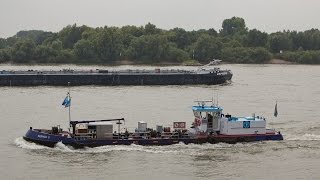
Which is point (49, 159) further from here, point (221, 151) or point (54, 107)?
point (54, 107)

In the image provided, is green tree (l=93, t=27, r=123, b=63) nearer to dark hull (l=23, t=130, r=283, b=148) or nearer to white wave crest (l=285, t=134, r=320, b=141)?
white wave crest (l=285, t=134, r=320, b=141)

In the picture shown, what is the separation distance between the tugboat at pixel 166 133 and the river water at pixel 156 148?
477mm

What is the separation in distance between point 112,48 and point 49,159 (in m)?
144

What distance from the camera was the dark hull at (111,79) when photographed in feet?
338

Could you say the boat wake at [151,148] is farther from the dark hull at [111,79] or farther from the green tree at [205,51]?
the green tree at [205,51]

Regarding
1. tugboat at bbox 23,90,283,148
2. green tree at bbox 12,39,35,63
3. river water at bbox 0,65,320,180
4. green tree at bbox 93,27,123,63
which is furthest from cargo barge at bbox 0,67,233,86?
green tree at bbox 93,27,123,63

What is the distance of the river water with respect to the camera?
40.6 metres

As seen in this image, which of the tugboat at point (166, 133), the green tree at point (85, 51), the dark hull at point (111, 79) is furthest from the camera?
the green tree at point (85, 51)

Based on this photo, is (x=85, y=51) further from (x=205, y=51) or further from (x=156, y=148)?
(x=156, y=148)

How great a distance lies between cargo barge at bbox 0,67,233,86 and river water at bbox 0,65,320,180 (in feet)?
47.2

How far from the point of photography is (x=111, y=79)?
106250 millimetres

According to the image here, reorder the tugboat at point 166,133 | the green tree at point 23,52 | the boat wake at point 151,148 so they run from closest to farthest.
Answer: the boat wake at point 151,148, the tugboat at point 166,133, the green tree at point 23,52

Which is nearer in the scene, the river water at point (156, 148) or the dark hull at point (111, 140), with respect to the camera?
the river water at point (156, 148)

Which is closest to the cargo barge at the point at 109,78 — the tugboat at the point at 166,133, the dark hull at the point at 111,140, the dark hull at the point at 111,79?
the dark hull at the point at 111,79
